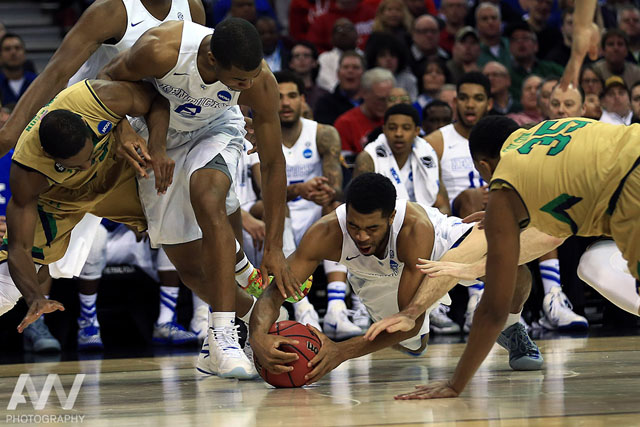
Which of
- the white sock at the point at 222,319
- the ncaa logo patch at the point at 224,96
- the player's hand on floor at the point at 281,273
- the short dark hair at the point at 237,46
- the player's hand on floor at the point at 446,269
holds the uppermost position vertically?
the short dark hair at the point at 237,46

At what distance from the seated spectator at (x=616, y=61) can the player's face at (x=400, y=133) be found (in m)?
2.60

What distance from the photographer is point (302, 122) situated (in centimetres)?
695

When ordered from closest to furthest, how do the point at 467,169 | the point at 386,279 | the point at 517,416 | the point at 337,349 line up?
the point at 517,416, the point at 337,349, the point at 386,279, the point at 467,169

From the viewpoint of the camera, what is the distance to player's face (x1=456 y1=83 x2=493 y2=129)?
6906mm

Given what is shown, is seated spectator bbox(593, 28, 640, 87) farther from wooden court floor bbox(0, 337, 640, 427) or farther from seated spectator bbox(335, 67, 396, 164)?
wooden court floor bbox(0, 337, 640, 427)

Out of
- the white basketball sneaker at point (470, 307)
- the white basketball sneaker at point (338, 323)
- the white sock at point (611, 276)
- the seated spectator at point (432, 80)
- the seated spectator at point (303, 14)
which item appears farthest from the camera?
A: the seated spectator at point (303, 14)

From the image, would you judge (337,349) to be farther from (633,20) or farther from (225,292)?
(633,20)

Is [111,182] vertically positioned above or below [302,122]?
above

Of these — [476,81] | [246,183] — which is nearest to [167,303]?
[246,183]

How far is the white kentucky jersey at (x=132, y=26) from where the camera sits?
15.0 feet

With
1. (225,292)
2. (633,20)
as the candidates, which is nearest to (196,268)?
(225,292)

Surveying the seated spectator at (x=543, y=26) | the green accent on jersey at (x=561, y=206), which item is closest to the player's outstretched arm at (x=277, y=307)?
the green accent on jersey at (x=561, y=206)

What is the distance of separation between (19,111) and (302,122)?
3.04m

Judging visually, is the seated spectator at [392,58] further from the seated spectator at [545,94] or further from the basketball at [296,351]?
the basketball at [296,351]
